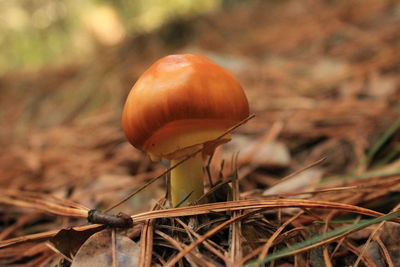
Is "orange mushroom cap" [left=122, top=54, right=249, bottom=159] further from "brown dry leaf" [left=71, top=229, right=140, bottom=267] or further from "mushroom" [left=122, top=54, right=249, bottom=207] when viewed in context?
"brown dry leaf" [left=71, top=229, right=140, bottom=267]

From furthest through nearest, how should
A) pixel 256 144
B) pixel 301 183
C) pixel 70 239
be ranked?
pixel 256 144 < pixel 301 183 < pixel 70 239

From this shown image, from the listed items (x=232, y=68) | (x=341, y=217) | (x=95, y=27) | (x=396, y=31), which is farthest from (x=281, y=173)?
(x=95, y=27)

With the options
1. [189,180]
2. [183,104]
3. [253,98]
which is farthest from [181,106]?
[253,98]

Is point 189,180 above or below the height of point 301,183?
above

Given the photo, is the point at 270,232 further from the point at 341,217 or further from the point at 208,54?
the point at 208,54

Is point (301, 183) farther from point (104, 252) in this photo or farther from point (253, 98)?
point (253, 98)

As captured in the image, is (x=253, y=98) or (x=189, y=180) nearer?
(x=189, y=180)

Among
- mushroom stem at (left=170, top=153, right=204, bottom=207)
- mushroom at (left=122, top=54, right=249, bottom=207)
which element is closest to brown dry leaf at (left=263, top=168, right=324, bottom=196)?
mushroom stem at (left=170, top=153, right=204, bottom=207)
